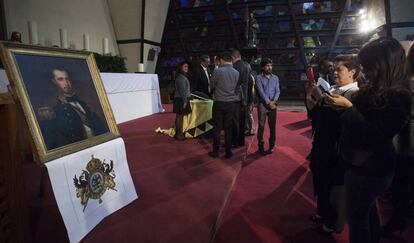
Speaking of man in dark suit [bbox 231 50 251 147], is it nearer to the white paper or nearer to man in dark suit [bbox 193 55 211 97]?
man in dark suit [bbox 193 55 211 97]

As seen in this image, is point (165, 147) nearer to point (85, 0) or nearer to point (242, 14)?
point (85, 0)

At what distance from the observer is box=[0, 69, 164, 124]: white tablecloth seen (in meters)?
5.70

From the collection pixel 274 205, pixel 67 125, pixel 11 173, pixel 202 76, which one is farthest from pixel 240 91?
pixel 11 173

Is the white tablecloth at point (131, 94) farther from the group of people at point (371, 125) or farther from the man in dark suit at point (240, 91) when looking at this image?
the group of people at point (371, 125)

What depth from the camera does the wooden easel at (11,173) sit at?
1523 millimetres

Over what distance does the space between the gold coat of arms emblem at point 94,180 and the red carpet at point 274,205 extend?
903mm

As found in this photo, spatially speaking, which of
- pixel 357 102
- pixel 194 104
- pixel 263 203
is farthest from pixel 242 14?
pixel 357 102

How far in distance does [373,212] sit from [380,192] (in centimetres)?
20

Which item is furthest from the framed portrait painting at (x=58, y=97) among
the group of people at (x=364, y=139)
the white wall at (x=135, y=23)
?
the white wall at (x=135, y=23)

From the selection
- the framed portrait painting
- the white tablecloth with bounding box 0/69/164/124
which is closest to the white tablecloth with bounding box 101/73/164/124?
the white tablecloth with bounding box 0/69/164/124

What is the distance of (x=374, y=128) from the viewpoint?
1.24m

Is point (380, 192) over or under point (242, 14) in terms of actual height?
under

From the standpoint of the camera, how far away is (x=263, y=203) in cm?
251

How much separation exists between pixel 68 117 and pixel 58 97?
0.14 m
